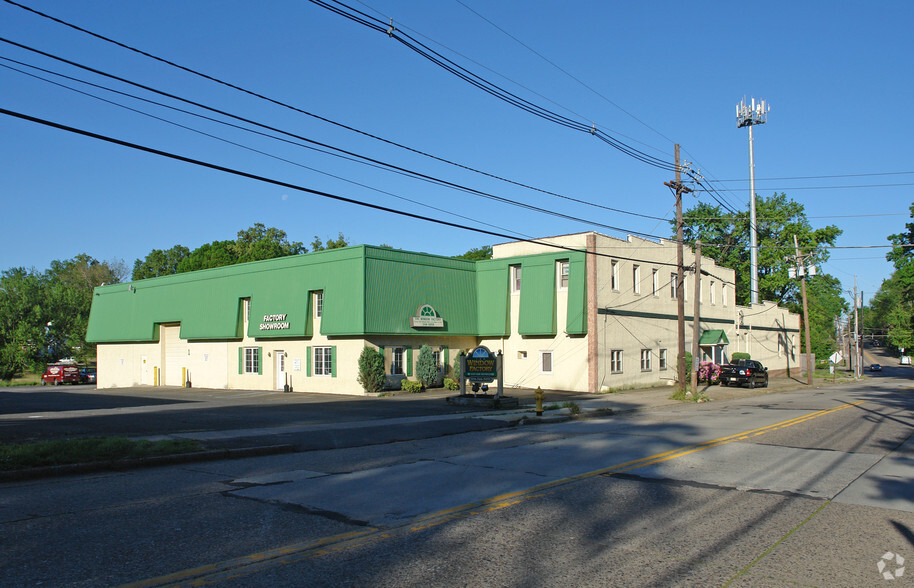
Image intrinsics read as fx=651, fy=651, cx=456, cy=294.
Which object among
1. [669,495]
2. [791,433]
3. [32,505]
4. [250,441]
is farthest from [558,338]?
[32,505]

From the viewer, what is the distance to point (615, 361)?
1347 inches

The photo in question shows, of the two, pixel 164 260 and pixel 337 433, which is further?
pixel 164 260

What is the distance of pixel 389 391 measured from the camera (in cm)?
3131

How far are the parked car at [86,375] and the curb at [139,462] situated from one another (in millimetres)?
53064

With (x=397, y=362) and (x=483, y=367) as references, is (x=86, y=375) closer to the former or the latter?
(x=397, y=362)

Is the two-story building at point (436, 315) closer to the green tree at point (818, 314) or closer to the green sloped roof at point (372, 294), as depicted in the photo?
the green sloped roof at point (372, 294)

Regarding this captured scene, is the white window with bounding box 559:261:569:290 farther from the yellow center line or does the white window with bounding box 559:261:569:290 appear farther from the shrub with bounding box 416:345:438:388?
the yellow center line

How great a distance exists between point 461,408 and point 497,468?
1295cm

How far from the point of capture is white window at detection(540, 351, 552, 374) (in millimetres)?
34250

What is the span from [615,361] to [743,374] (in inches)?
394

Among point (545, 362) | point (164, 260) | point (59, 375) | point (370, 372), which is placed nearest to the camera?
point (370, 372)

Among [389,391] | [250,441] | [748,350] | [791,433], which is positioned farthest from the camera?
[748,350]

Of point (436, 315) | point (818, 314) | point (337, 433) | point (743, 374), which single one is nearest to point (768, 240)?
point (818, 314)

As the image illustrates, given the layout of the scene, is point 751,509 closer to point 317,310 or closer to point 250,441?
point 250,441
